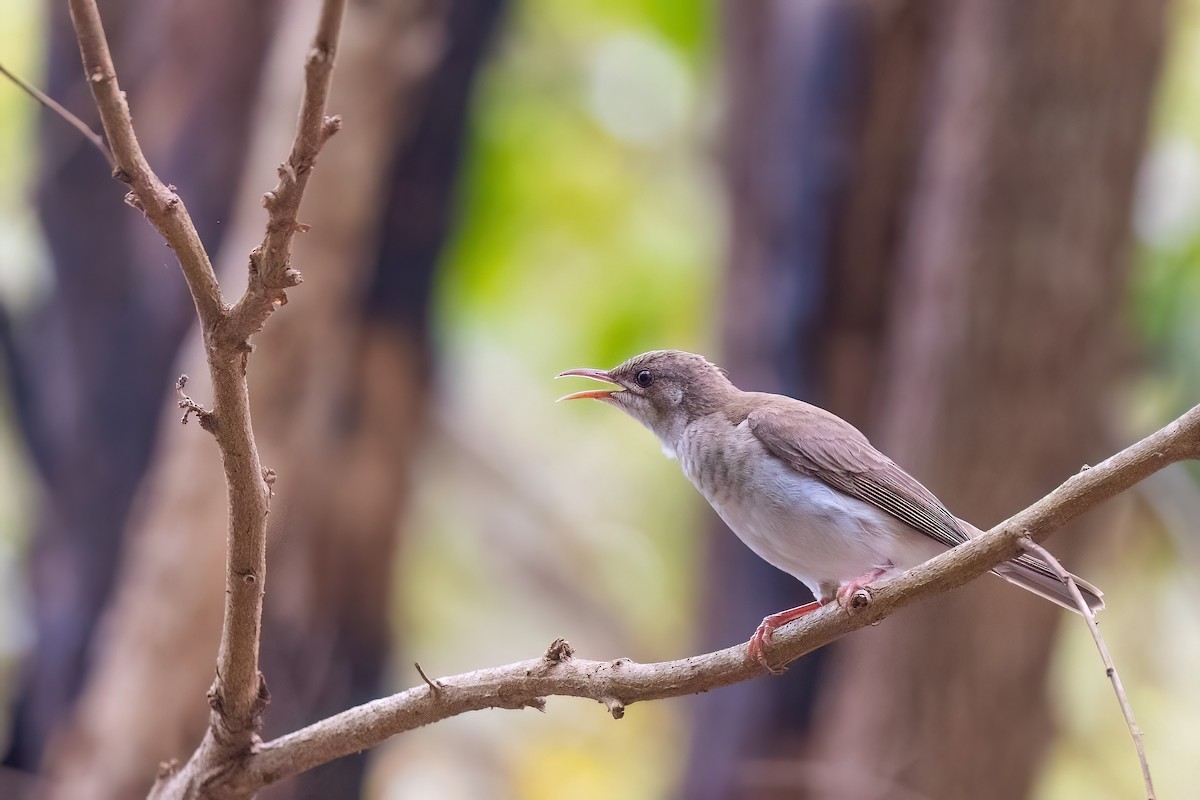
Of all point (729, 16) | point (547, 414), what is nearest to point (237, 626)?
point (729, 16)

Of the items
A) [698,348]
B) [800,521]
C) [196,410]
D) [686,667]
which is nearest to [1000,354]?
[800,521]

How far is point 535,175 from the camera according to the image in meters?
10.4

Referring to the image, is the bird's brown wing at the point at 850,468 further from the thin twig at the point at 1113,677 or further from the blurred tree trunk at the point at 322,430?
the blurred tree trunk at the point at 322,430

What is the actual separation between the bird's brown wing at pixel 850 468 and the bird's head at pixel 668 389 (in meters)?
0.41

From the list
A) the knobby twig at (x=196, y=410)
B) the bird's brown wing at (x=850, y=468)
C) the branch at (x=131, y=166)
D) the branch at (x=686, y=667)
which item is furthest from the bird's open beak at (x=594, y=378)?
the branch at (x=131, y=166)

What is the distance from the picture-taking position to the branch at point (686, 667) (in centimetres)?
216

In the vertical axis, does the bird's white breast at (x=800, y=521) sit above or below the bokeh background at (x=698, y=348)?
below

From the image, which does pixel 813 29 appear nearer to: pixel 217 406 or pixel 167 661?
pixel 167 661

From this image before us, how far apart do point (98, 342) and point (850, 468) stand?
539 cm

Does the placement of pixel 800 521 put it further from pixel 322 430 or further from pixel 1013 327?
pixel 322 430

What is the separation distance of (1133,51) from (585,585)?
5.36 meters

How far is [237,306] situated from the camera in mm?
2162

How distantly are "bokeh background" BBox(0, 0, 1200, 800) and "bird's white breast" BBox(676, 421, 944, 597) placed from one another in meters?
2.74

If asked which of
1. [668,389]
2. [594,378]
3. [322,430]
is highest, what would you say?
[322,430]
